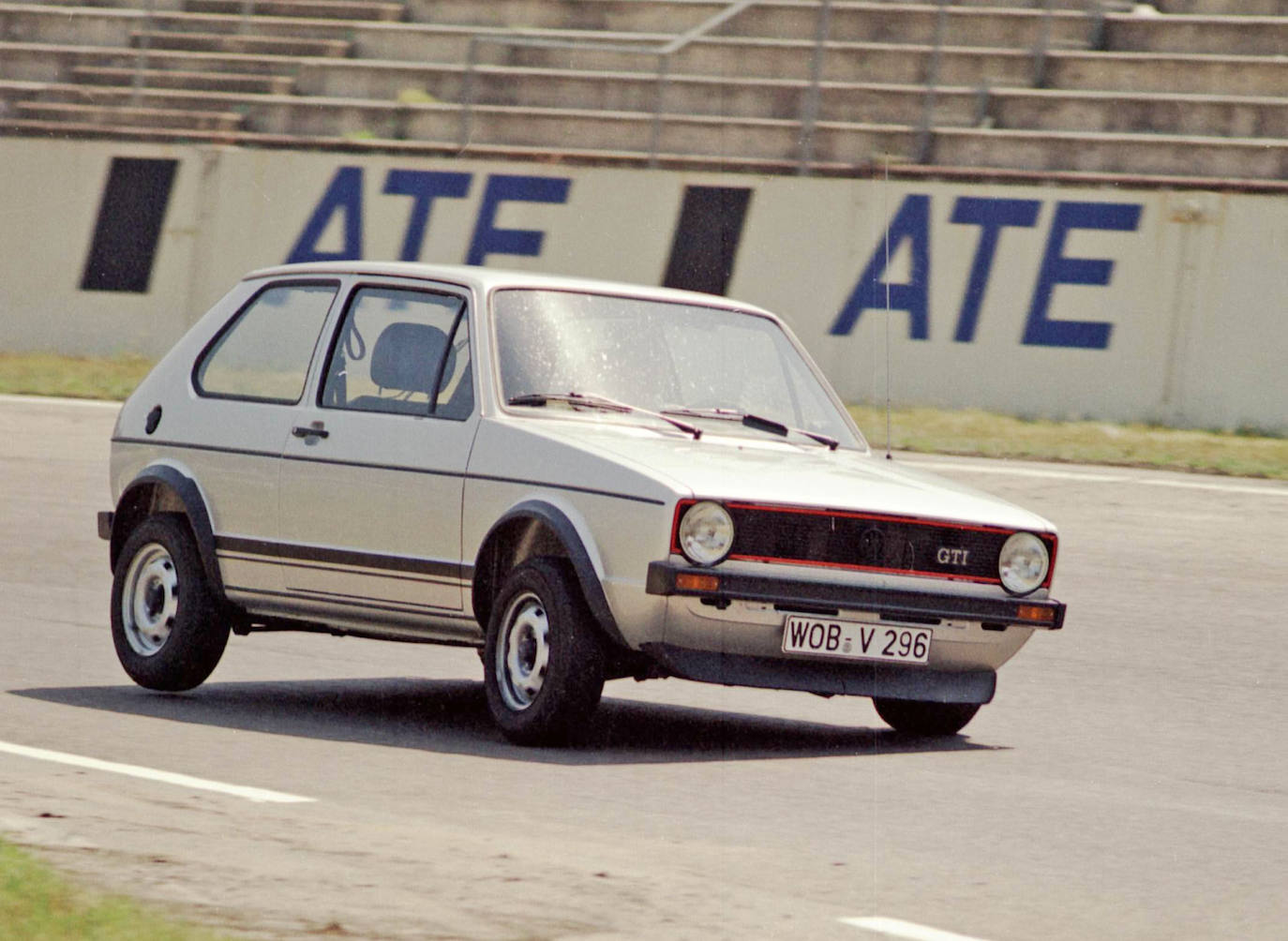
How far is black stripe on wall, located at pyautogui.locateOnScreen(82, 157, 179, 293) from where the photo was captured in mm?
27922

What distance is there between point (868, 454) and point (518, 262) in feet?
56.2

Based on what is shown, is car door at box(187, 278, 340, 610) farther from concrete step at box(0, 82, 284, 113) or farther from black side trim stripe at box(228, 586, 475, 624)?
concrete step at box(0, 82, 284, 113)

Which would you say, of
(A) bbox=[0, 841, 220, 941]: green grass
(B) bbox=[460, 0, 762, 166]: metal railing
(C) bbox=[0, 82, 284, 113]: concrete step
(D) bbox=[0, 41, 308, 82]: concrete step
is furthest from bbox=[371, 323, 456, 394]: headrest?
(D) bbox=[0, 41, 308, 82]: concrete step

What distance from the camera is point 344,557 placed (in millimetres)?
8594

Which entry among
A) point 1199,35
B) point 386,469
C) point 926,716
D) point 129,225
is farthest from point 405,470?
point 129,225

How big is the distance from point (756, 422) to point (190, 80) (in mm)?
23462

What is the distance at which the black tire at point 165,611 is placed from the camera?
29.7 ft

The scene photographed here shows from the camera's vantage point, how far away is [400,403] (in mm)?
8617

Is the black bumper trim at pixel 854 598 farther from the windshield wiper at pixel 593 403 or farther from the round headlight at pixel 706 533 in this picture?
the windshield wiper at pixel 593 403

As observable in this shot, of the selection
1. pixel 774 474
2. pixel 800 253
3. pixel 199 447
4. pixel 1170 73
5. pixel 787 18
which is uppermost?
pixel 787 18

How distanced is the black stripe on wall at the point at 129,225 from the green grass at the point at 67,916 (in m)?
23.3

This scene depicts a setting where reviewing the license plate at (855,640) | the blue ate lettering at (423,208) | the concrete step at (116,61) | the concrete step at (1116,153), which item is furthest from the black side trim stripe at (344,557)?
the concrete step at (116,61)

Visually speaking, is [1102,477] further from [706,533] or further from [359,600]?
[706,533]

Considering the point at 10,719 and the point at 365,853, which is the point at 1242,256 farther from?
the point at 365,853
